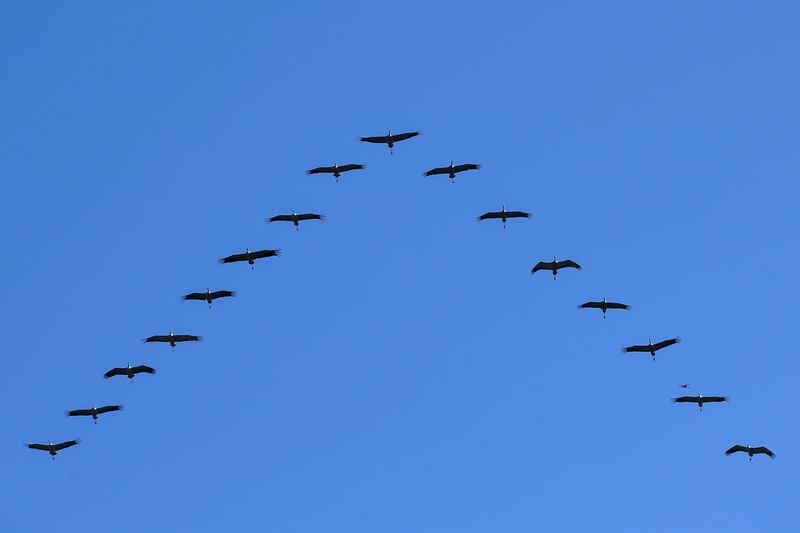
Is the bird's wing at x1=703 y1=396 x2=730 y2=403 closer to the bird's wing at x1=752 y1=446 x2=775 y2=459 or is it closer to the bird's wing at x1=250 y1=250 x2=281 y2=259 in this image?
the bird's wing at x1=752 y1=446 x2=775 y2=459

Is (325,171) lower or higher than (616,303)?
higher

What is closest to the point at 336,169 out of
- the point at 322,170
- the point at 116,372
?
the point at 322,170

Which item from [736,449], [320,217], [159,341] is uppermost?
[320,217]

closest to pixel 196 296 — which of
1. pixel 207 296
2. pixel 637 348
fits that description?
pixel 207 296

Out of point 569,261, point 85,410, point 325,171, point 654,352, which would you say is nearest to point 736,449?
point 654,352

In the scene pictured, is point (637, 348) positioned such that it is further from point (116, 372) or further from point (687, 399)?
point (116, 372)

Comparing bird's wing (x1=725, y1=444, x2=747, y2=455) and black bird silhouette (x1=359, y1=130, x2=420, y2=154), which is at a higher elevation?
black bird silhouette (x1=359, y1=130, x2=420, y2=154)

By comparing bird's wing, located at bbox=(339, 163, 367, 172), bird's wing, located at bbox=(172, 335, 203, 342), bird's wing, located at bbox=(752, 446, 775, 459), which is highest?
bird's wing, located at bbox=(339, 163, 367, 172)

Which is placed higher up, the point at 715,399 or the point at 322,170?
the point at 322,170

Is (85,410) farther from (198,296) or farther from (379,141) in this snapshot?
(379,141)

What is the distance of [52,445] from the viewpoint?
167875 millimetres

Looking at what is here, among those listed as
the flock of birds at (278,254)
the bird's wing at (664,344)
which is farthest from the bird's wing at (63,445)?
the bird's wing at (664,344)

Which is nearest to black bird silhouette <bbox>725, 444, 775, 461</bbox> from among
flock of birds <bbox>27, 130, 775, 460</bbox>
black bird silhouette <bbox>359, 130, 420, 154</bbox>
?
flock of birds <bbox>27, 130, 775, 460</bbox>

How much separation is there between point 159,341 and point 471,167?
34730 millimetres
